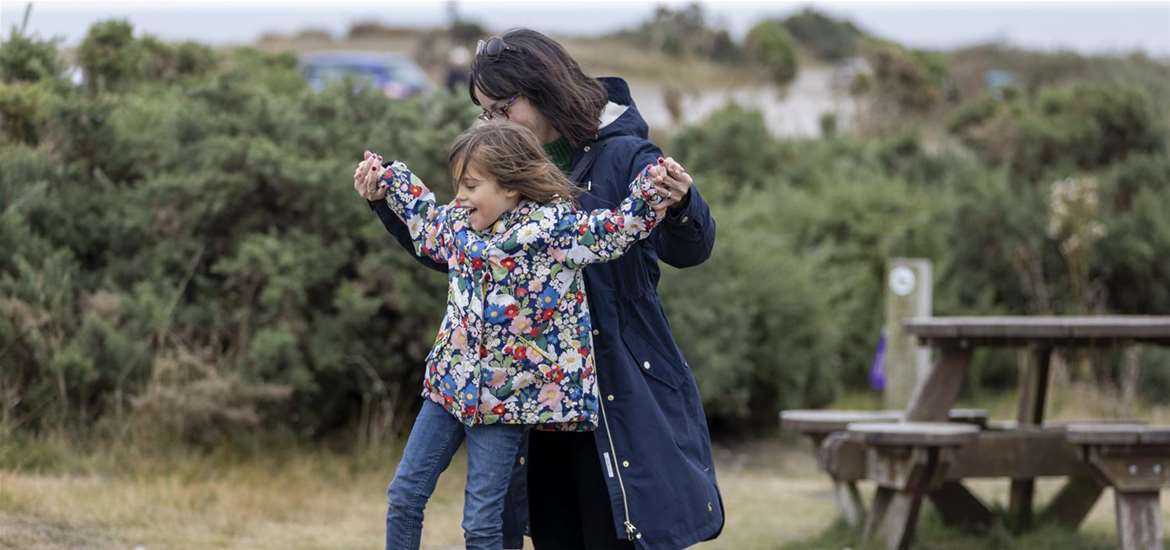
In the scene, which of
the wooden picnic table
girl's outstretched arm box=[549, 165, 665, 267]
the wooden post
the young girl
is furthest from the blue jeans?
the wooden post

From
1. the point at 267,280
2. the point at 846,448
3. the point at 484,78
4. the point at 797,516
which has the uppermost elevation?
the point at 484,78

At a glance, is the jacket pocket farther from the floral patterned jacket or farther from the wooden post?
the wooden post

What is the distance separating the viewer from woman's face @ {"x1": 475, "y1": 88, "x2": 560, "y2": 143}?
150 inches

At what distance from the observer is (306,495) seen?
6.64 metres

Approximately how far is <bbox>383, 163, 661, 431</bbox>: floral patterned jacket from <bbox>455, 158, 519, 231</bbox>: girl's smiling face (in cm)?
2

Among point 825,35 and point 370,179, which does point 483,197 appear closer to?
point 370,179

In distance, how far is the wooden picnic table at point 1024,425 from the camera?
6039mm

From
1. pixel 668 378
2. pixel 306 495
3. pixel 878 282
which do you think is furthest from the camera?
pixel 878 282

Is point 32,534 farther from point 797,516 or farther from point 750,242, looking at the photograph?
point 750,242

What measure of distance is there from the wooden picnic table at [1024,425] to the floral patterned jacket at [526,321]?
111 inches

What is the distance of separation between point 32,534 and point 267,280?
2.19m

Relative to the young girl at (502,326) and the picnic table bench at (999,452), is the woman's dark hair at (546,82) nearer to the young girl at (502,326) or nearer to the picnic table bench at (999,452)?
the young girl at (502,326)

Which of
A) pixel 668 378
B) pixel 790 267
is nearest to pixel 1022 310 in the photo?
pixel 790 267

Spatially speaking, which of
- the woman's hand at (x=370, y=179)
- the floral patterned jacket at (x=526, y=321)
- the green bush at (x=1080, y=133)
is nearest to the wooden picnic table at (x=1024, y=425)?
the floral patterned jacket at (x=526, y=321)
